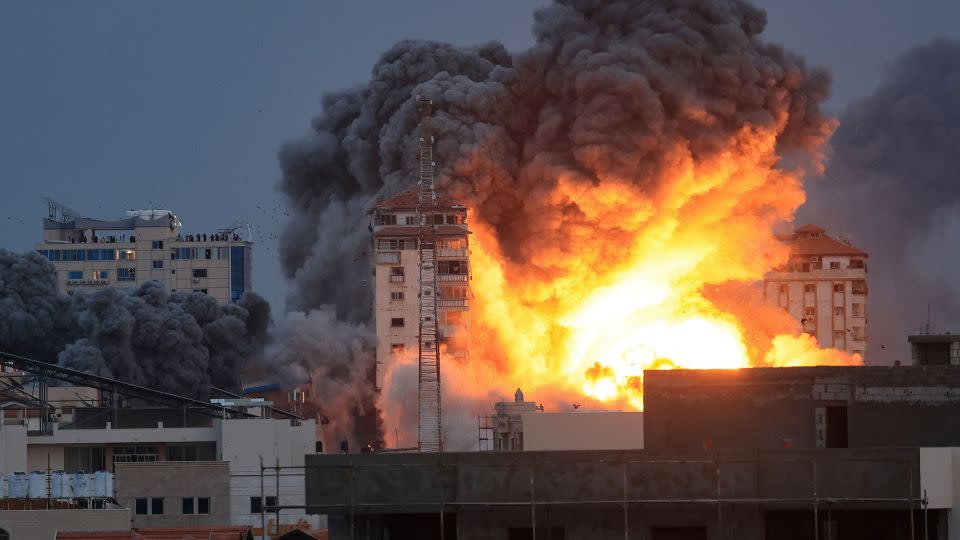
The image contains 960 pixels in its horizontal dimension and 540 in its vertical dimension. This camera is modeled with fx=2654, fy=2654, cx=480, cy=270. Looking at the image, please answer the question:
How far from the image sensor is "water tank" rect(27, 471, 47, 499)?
220 feet

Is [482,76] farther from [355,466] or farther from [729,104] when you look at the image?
[355,466]

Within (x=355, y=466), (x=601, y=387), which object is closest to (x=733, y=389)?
(x=355, y=466)

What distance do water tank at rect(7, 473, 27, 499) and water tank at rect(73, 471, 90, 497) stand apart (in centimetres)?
144

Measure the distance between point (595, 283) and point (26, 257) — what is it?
48.3m

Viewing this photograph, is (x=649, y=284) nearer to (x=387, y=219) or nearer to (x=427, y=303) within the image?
(x=427, y=303)

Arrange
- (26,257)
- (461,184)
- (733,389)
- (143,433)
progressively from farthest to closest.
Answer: (26,257)
(461,184)
(143,433)
(733,389)

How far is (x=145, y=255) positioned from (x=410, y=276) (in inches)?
2564

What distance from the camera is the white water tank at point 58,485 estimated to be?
67.2 m

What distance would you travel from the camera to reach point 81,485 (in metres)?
69.8

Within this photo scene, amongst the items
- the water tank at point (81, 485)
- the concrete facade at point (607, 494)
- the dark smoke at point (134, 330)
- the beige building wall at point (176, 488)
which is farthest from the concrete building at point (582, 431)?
the dark smoke at point (134, 330)

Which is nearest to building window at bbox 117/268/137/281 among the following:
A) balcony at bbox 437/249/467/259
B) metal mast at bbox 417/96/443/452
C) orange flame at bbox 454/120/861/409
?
metal mast at bbox 417/96/443/452

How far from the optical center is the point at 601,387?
109 metres

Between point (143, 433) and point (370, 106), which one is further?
point (370, 106)

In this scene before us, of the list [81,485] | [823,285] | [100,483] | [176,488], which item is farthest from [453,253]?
[81,485]
